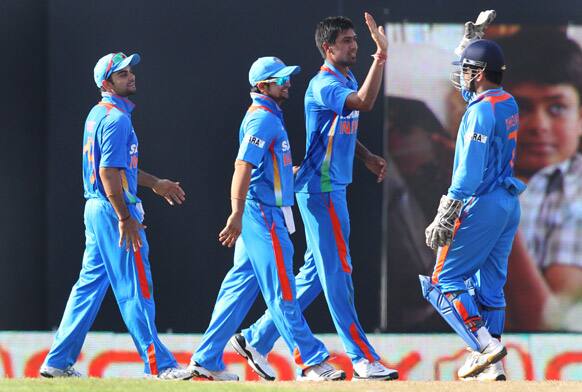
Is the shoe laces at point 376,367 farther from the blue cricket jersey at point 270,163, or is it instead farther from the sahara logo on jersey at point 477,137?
the sahara logo on jersey at point 477,137

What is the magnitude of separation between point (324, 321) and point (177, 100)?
2.01 metres

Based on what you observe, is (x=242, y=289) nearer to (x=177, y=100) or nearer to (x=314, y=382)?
(x=314, y=382)

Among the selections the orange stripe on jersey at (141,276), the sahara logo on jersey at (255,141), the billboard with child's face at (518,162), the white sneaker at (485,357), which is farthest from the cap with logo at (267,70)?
the billboard with child's face at (518,162)

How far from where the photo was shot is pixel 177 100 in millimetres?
11352

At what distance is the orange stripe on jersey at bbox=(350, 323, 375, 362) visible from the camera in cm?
866

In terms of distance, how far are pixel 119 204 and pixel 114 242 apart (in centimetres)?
24

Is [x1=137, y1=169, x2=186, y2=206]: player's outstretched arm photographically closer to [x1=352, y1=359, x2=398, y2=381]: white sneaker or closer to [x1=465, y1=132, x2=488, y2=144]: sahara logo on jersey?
[x1=352, y1=359, x2=398, y2=381]: white sneaker

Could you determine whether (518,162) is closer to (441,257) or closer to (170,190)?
(441,257)

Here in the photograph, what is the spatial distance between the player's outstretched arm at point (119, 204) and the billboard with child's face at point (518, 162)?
321 centimetres

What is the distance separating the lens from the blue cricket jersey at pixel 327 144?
8781mm

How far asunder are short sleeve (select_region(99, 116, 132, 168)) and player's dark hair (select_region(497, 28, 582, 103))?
12.3ft

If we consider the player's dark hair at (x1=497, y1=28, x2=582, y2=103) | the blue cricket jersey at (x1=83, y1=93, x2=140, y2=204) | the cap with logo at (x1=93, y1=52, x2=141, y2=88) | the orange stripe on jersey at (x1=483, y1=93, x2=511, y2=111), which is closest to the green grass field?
the blue cricket jersey at (x1=83, y1=93, x2=140, y2=204)

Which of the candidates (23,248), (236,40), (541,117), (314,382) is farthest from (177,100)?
(314,382)

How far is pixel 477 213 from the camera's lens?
8344mm
